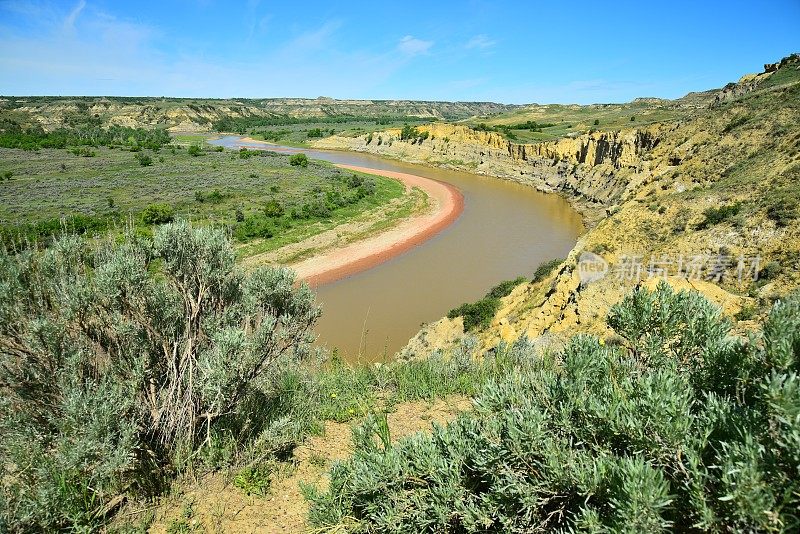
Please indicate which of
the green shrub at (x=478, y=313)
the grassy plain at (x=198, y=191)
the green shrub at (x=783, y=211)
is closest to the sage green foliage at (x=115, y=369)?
the green shrub at (x=478, y=313)

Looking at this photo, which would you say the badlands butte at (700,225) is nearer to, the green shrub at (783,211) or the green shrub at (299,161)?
the green shrub at (783,211)

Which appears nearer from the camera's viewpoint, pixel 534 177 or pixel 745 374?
pixel 745 374

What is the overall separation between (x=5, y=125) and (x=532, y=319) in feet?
403

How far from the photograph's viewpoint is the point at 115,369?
5059mm

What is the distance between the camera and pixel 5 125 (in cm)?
9319

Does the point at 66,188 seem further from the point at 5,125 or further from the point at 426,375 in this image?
the point at 5,125

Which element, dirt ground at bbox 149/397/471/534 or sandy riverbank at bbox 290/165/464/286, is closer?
dirt ground at bbox 149/397/471/534

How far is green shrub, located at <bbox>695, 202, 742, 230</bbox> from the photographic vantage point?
14.8m

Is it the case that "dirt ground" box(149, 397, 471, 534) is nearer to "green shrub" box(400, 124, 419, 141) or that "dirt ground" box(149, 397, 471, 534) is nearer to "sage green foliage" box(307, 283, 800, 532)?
"sage green foliage" box(307, 283, 800, 532)

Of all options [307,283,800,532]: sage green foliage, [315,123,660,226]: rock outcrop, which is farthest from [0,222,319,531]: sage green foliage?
[315,123,660,226]: rock outcrop

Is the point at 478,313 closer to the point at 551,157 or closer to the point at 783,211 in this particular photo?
the point at 783,211

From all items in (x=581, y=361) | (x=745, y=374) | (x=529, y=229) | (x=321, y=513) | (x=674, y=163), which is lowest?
(x=529, y=229)

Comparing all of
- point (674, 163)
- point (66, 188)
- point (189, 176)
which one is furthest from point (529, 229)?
point (66, 188)

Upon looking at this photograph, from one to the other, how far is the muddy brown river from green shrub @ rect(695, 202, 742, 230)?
34.5 feet
